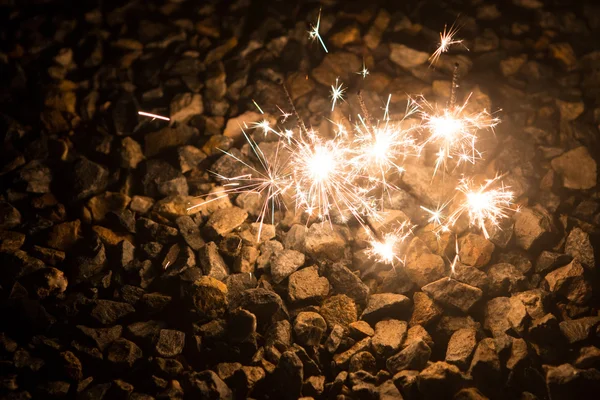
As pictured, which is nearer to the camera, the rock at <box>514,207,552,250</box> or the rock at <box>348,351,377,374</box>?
the rock at <box>348,351,377,374</box>

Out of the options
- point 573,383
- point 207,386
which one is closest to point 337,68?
point 207,386

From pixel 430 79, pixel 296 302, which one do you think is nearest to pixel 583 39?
pixel 430 79

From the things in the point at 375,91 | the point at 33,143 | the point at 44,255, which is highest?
the point at 375,91

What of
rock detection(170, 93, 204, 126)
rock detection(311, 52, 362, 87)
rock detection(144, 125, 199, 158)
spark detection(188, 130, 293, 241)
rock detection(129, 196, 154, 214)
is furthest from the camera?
rock detection(311, 52, 362, 87)

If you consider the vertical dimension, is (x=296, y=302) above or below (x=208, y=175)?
below

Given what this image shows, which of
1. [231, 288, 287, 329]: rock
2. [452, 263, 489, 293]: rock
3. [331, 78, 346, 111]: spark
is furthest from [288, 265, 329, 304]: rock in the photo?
[331, 78, 346, 111]: spark

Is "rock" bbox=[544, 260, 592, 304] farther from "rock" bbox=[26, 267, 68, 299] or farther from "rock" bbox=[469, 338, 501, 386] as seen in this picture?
"rock" bbox=[26, 267, 68, 299]

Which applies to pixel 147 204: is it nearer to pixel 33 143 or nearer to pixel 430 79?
pixel 33 143
